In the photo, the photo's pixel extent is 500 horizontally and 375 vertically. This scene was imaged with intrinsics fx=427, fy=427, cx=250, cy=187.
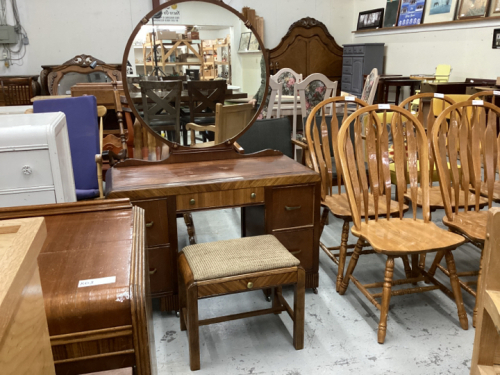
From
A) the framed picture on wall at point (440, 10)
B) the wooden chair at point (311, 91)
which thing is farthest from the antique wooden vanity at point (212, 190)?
the framed picture on wall at point (440, 10)

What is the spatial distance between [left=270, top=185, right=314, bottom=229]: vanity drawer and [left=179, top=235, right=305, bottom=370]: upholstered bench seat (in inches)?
8.4

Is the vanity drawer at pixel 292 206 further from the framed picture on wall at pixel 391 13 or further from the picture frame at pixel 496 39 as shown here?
the framed picture on wall at pixel 391 13

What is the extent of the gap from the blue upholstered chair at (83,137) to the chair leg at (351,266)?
63.9 inches

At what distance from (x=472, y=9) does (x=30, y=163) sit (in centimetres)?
584

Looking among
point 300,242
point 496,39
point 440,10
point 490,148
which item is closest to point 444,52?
point 440,10

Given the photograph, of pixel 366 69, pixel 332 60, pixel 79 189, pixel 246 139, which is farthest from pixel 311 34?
pixel 79 189

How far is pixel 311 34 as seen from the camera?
316 inches

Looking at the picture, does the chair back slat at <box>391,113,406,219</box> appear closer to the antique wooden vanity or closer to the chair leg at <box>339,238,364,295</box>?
the chair leg at <box>339,238,364,295</box>

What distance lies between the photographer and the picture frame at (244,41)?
7.73 ft

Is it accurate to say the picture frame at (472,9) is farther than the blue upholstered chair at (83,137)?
Yes

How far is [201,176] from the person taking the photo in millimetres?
2027

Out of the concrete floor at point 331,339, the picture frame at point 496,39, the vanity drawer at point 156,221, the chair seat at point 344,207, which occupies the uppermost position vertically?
the picture frame at point 496,39

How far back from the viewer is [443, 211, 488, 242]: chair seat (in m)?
2.01

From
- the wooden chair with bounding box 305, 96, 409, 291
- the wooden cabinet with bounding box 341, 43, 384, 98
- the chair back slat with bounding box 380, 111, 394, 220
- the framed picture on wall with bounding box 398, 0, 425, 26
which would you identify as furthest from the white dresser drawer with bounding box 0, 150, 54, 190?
the wooden cabinet with bounding box 341, 43, 384, 98
